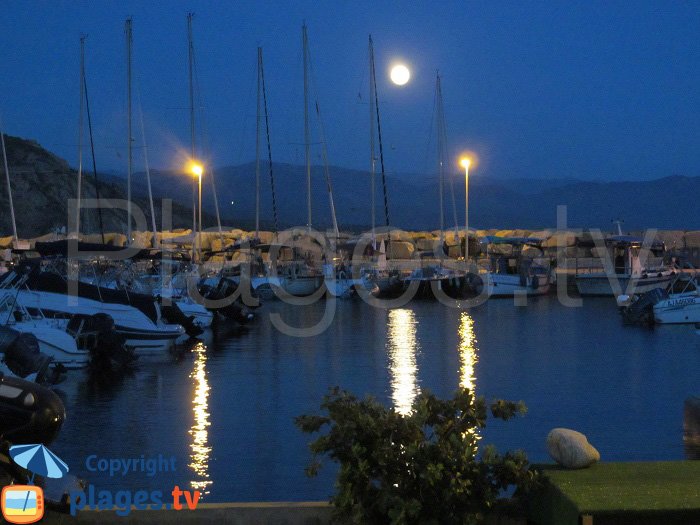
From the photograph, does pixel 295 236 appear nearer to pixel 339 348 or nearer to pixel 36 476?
pixel 339 348

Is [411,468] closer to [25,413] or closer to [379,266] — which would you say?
[25,413]

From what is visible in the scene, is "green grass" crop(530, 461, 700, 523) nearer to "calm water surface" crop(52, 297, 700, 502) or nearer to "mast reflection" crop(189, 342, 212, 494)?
"calm water surface" crop(52, 297, 700, 502)

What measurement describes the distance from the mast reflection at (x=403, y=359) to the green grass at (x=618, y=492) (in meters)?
5.25

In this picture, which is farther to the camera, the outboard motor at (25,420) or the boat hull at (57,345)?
the boat hull at (57,345)

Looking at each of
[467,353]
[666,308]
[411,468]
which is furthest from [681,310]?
[411,468]

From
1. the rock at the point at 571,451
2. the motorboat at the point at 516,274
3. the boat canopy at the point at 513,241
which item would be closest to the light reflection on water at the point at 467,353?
the rock at the point at 571,451

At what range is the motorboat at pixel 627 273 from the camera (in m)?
51.5

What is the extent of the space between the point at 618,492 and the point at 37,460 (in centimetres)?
428

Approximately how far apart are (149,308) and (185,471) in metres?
16.6

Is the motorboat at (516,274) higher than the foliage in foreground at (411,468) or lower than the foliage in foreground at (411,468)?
higher

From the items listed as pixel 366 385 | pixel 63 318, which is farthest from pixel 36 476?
pixel 63 318

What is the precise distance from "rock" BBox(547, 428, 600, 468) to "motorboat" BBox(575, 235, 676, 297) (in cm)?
4274

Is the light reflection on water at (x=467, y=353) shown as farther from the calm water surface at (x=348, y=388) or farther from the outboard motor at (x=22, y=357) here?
the outboard motor at (x=22, y=357)

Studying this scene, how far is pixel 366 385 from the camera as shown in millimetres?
23203
